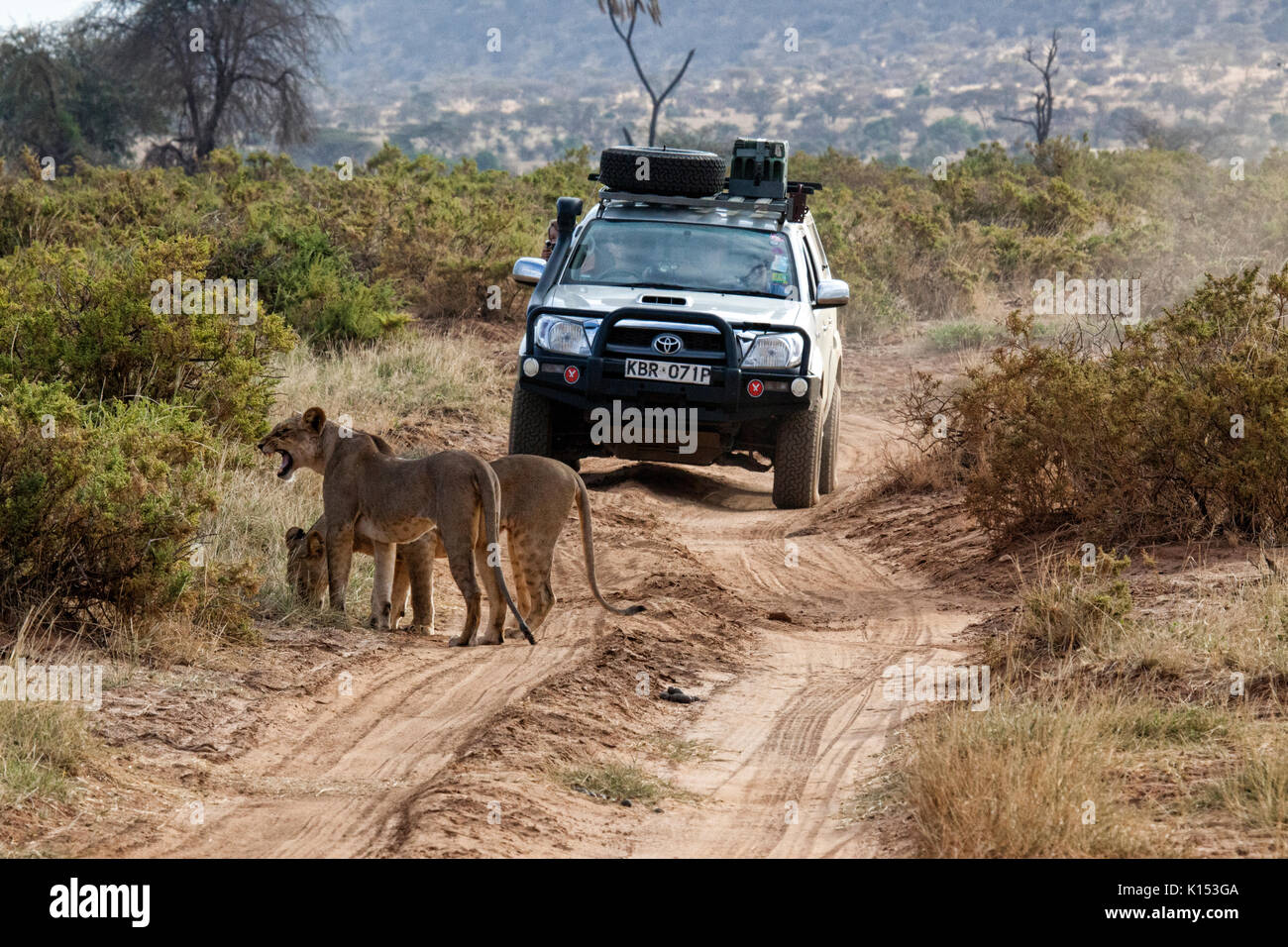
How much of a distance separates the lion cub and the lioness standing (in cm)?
14

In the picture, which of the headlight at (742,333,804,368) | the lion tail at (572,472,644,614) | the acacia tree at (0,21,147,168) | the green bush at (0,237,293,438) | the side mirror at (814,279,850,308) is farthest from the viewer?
the acacia tree at (0,21,147,168)

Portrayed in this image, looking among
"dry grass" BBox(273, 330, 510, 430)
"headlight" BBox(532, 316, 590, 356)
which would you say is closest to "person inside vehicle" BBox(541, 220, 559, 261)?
"headlight" BBox(532, 316, 590, 356)

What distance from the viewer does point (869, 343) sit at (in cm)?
1995

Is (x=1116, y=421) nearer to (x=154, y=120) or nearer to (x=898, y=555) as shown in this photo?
(x=898, y=555)

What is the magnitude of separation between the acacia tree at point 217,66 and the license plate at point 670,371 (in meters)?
29.3

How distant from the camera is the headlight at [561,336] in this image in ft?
33.3

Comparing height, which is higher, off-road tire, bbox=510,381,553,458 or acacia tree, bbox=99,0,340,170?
acacia tree, bbox=99,0,340,170

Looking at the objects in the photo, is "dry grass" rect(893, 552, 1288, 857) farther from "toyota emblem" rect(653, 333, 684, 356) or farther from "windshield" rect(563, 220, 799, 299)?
"windshield" rect(563, 220, 799, 299)

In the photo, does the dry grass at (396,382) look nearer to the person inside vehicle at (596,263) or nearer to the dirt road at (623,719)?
the person inside vehicle at (596,263)

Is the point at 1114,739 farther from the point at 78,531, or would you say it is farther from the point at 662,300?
the point at 662,300

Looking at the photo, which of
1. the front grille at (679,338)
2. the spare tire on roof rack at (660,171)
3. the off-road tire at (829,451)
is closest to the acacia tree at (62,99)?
the spare tire on roof rack at (660,171)

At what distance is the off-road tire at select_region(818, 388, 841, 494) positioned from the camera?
38.2 feet

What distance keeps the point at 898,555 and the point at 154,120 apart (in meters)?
35.4
